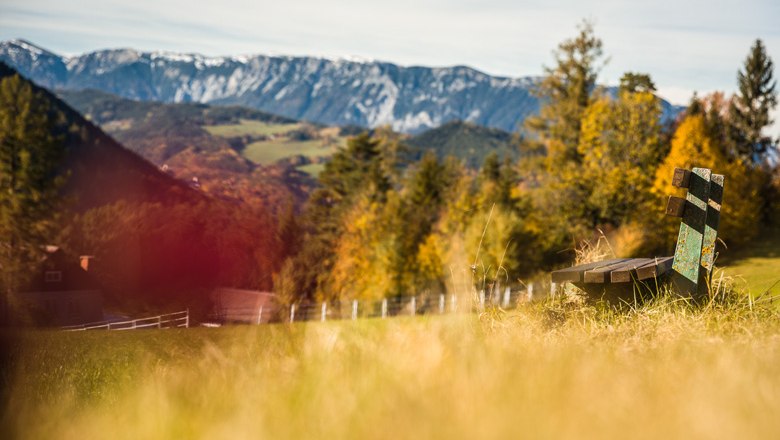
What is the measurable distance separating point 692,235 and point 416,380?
2.97 meters

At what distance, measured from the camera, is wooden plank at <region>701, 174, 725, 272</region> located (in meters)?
5.02

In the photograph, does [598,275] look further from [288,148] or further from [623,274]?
[288,148]

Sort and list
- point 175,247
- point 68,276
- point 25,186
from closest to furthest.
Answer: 1. point 175,247
2. point 68,276
3. point 25,186

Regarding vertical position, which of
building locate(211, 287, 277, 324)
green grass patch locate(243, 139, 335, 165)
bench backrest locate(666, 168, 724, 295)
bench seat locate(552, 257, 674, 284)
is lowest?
green grass patch locate(243, 139, 335, 165)

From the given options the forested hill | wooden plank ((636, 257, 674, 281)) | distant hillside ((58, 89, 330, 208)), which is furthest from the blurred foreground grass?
distant hillside ((58, 89, 330, 208))

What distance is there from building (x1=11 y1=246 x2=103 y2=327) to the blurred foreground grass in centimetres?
148

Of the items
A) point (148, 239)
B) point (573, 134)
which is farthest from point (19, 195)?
point (573, 134)

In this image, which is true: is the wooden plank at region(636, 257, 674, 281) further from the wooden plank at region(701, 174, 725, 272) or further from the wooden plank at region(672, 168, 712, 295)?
the wooden plank at region(701, 174, 725, 272)

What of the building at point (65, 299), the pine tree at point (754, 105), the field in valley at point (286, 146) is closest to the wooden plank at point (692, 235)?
the building at point (65, 299)

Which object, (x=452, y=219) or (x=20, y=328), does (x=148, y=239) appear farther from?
(x=452, y=219)

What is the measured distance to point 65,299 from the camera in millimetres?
7680

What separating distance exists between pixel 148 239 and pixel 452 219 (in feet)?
99.5

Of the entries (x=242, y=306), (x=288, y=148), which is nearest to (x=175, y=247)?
(x=242, y=306)

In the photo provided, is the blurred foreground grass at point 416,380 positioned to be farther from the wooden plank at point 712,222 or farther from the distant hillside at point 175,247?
the distant hillside at point 175,247
